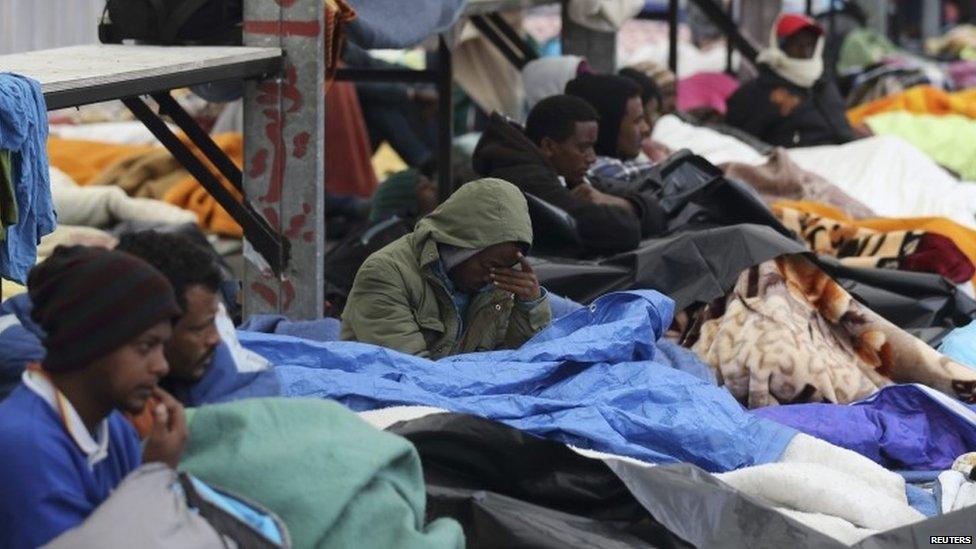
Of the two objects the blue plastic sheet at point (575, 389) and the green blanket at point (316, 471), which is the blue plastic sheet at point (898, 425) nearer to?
the blue plastic sheet at point (575, 389)

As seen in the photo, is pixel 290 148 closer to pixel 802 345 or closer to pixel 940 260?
pixel 802 345

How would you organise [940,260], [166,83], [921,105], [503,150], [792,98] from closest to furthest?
[166,83] < [503,150] < [940,260] < [792,98] < [921,105]

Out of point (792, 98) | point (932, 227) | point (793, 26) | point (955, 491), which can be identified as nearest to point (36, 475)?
point (955, 491)

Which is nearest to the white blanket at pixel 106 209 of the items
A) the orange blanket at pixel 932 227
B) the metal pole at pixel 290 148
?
the metal pole at pixel 290 148

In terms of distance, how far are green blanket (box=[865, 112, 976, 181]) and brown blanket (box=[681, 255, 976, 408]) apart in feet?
13.3

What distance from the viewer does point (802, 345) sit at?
5.48m

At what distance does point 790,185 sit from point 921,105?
143 inches

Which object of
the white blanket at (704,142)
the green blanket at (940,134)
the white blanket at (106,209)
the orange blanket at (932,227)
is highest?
the orange blanket at (932,227)

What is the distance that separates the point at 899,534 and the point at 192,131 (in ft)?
8.77

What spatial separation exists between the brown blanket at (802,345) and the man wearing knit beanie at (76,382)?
261 centimetres

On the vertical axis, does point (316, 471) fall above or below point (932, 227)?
above

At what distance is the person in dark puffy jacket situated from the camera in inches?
399

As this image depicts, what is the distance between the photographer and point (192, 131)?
5789mm

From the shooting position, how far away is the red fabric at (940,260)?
663 cm
